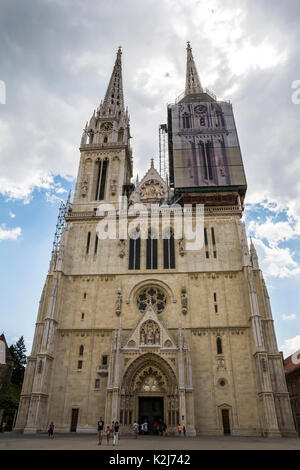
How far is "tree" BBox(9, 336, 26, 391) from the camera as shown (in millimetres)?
50756

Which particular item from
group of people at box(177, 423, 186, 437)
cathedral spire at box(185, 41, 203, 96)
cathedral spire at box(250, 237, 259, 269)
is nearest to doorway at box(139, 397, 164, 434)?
group of people at box(177, 423, 186, 437)

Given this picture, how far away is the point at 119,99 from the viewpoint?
45.0 metres

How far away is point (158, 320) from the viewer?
25.4 meters

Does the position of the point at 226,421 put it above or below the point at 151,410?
below

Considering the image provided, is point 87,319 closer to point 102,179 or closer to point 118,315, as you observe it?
point 118,315

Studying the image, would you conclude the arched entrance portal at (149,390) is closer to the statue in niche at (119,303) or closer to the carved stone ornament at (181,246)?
the statue in niche at (119,303)

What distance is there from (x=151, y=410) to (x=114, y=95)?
3878 centimetres

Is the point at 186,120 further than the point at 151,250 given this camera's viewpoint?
Yes

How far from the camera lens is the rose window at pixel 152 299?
27719 millimetres

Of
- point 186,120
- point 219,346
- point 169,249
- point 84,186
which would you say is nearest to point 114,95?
point 186,120

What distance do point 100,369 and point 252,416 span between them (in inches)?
448

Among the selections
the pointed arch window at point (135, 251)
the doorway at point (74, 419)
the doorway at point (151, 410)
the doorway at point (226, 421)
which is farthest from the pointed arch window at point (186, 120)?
the doorway at point (74, 419)

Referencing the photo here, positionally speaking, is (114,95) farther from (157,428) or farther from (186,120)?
(157,428)

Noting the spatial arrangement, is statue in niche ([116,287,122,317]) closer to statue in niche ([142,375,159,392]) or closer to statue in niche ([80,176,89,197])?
statue in niche ([142,375,159,392])
